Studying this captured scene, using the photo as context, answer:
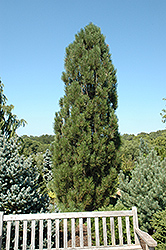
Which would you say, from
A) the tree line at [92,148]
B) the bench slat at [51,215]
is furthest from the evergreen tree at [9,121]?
the bench slat at [51,215]

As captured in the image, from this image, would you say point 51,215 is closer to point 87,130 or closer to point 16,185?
point 16,185

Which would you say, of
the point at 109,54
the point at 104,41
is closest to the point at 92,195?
the point at 109,54

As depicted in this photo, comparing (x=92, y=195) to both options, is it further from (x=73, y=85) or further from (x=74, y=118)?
(x=73, y=85)

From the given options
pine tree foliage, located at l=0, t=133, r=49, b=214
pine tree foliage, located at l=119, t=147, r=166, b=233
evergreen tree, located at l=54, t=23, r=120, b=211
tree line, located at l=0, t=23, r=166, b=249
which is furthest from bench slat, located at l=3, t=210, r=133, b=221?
evergreen tree, located at l=54, t=23, r=120, b=211

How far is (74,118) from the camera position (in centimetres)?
534

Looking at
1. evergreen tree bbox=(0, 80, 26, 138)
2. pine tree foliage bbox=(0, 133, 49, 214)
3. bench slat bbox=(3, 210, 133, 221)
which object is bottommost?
bench slat bbox=(3, 210, 133, 221)

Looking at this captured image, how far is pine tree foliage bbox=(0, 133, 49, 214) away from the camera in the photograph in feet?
10.2

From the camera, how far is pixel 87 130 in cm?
529

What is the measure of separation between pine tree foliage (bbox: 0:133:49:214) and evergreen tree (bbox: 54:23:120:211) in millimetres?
1593

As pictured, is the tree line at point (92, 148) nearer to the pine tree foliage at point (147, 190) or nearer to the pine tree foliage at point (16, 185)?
the pine tree foliage at point (147, 190)

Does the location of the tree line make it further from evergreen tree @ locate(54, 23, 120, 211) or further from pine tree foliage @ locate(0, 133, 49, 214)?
pine tree foliage @ locate(0, 133, 49, 214)

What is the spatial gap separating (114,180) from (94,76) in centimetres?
316

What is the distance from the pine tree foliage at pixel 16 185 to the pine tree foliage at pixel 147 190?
2.08 meters

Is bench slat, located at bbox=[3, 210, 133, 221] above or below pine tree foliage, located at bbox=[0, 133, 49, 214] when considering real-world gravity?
below
